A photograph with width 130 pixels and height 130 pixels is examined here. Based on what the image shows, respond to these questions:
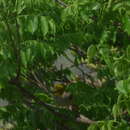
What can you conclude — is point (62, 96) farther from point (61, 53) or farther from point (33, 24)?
point (33, 24)

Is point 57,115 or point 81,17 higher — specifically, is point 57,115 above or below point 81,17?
below

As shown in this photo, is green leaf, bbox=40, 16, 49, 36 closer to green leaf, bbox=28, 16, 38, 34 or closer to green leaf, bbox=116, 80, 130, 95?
green leaf, bbox=28, 16, 38, 34

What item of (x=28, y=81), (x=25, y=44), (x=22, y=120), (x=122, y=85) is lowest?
(x=22, y=120)

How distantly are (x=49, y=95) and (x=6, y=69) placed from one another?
1795 millimetres

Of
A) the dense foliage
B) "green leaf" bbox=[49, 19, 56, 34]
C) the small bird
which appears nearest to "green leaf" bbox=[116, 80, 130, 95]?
the dense foliage

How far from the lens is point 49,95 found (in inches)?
213

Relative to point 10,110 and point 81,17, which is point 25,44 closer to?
point 81,17

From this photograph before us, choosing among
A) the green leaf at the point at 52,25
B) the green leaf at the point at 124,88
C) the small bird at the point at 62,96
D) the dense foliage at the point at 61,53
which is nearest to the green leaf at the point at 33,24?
the dense foliage at the point at 61,53

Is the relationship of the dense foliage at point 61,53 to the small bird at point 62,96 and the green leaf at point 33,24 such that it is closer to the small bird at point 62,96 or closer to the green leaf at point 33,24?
the green leaf at point 33,24

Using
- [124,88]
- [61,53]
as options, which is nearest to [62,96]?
[61,53]

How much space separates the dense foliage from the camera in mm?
3682

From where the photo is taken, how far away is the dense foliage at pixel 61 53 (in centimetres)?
368

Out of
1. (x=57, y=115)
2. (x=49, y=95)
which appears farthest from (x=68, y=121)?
(x=49, y=95)

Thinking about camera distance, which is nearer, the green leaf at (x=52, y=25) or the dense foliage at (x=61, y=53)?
the dense foliage at (x=61, y=53)
